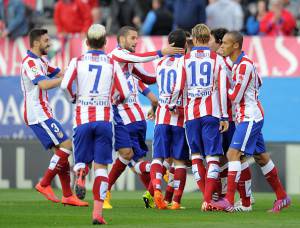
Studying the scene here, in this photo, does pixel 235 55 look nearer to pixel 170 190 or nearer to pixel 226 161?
pixel 226 161

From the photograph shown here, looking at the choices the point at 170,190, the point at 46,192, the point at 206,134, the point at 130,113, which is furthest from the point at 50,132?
the point at 206,134

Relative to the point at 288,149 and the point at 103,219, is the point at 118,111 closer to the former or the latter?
the point at 103,219

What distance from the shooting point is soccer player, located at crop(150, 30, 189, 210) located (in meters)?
14.4

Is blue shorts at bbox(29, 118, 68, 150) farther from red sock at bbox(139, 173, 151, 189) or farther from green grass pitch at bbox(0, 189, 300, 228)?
red sock at bbox(139, 173, 151, 189)

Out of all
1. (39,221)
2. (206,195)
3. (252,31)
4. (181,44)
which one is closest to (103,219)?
(39,221)

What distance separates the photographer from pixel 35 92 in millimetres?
15117

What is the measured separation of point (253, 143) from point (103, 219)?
7.93 ft

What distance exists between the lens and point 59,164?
49.6 feet

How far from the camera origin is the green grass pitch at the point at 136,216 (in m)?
12.3

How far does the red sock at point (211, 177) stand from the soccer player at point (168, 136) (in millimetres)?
534

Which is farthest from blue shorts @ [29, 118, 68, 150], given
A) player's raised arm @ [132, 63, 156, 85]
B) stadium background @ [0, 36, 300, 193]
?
Answer: stadium background @ [0, 36, 300, 193]

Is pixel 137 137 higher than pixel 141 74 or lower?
lower

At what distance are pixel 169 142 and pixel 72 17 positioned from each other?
357 inches

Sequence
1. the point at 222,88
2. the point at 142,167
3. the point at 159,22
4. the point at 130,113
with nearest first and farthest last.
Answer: the point at 222,88 < the point at 130,113 < the point at 142,167 < the point at 159,22
